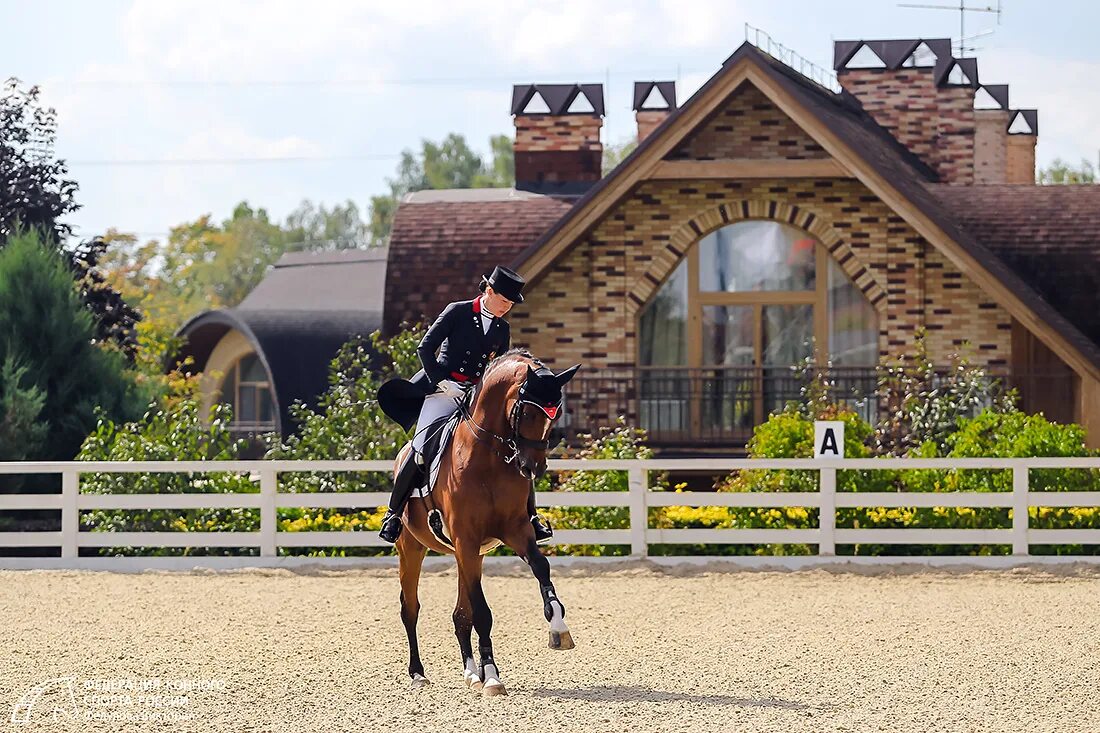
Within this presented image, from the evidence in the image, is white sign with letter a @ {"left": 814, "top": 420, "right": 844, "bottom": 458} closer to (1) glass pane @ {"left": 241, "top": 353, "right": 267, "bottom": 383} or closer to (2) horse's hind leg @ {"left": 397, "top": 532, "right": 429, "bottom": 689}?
(2) horse's hind leg @ {"left": 397, "top": 532, "right": 429, "bottom": 689}

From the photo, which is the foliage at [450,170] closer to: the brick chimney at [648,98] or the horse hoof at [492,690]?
the brick chimney at [648,98]

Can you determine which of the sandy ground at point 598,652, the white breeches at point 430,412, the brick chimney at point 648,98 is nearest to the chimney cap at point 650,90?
the brick chimney at point 648,98

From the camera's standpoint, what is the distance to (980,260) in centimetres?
2223

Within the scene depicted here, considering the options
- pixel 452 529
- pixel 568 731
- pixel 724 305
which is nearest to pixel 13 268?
pixel 724 305

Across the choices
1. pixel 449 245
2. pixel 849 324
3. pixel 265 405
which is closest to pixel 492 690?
pixel 849 324

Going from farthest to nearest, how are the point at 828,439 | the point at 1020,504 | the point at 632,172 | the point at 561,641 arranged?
the point at 632,172
the point at 828,439
the point at 1020,504
the point at 561,641

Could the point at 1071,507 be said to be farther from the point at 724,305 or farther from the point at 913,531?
the point at 724,305

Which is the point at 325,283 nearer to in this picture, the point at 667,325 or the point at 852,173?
the point at 667,325

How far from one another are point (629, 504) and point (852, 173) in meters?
7.30

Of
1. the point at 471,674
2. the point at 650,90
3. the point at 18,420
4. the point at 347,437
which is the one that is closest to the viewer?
the point at 471,674

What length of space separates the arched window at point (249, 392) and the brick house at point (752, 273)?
17893mm

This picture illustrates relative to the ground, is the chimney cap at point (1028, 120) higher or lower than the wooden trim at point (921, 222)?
higher

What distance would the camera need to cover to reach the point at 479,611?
10102mm

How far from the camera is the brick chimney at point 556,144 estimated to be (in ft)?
96.9
